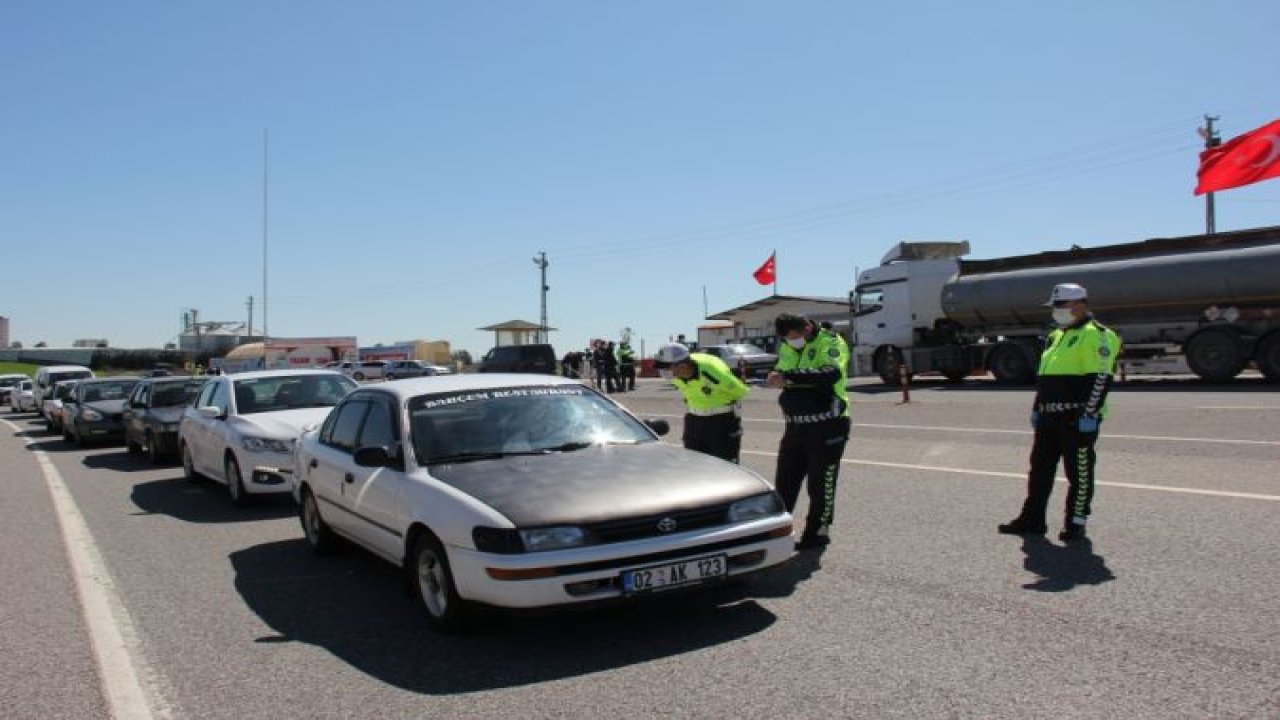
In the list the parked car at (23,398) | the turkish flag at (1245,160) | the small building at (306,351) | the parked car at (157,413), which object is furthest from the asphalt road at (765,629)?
the small building at (306,351)

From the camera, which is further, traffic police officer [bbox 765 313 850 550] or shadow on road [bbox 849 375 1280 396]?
shadow on road [bbox 849 375 1280 396]

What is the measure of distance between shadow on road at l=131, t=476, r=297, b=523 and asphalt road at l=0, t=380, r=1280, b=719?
1.44 ft

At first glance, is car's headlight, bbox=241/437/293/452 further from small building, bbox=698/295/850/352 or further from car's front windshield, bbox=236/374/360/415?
small building, bbox=698/295/850/352

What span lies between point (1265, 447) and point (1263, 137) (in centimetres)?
1577

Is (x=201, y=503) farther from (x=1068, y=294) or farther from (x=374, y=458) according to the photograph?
(x=1068, y=294)

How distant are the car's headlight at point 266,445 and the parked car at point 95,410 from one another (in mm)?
9050

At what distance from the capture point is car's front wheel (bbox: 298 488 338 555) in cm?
714

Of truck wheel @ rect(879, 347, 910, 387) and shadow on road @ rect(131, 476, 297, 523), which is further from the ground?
truck wheel @ rect(879, 347, 910, 387)

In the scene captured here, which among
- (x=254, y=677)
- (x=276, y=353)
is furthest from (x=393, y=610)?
(x=276, y=353)

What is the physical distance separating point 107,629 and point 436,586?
193 cm

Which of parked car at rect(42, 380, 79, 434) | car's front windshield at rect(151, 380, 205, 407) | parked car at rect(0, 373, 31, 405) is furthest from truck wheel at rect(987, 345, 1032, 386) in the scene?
parked car at rect(0, 373, 31, 405)

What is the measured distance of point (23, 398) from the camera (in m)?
35.1

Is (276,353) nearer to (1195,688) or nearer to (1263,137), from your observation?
(1263,137)

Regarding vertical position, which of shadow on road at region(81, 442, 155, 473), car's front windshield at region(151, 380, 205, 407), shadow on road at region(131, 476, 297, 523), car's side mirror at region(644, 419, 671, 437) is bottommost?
shadow on road at region(81, 442, 155, 473)
